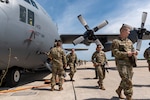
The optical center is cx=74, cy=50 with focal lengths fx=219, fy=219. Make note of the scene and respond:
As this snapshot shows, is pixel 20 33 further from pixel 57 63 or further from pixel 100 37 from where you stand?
pixel 100 37

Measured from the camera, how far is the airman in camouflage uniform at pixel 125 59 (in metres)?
5.64

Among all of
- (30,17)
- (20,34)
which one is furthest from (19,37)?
(30,17)

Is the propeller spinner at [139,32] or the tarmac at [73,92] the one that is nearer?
the tarmac at [73,92]

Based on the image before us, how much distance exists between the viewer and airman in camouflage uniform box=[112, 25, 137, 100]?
222 inches

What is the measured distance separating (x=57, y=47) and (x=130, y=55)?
4169mm

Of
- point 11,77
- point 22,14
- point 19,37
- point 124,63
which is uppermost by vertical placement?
point 22,14

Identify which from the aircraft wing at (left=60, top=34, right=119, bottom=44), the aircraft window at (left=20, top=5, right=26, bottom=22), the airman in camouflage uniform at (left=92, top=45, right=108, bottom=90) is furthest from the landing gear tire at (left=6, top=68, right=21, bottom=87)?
the aircraft wing at (left=60, top=34, right=119, bottom=44)

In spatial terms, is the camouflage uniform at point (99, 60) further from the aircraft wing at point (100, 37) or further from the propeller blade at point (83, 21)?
the aircraft wing at point (100, 37)

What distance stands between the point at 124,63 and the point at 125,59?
108 millimetres

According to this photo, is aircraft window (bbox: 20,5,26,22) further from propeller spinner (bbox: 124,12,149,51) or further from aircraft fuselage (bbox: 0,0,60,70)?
propeller spinner (bbox: 124,12,149,51)

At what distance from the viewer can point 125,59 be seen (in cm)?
574

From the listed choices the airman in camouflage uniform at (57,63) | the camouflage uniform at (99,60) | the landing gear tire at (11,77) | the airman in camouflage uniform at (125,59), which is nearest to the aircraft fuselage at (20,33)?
the landing gear tire at (11,77)

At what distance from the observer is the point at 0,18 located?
7.10 metres

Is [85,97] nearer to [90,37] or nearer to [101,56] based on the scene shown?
[101,56]
